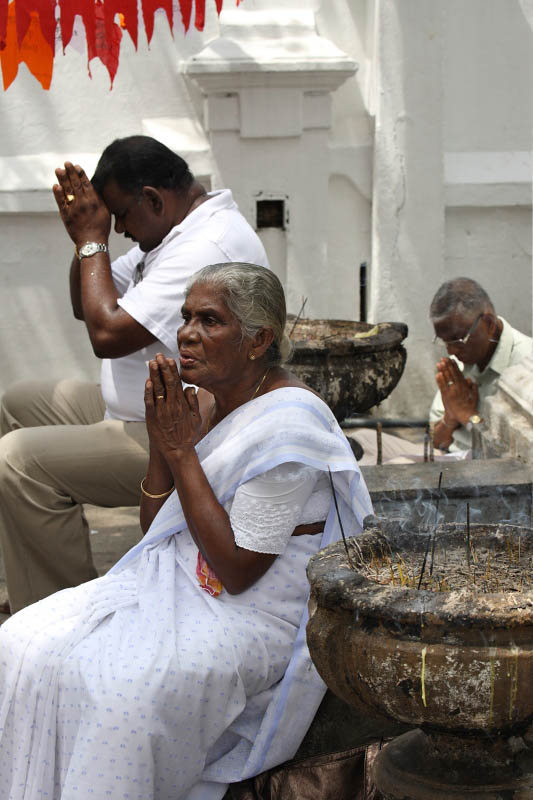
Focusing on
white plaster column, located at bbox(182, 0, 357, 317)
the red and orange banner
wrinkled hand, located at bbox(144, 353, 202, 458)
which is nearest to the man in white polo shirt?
wrinkled hand, located at bbox(144, 353, 202, 458)

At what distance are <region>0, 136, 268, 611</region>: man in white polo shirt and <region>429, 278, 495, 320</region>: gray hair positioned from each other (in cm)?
166

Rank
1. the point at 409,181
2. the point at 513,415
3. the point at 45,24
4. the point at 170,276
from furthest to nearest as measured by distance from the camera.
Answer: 1. the point at 409,181
2. the point at 45,24
3. the point at 513,415
4. the point at 170,276

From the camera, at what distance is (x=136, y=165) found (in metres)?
3.79

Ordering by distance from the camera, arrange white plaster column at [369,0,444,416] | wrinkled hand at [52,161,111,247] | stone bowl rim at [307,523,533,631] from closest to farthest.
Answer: stone bowl rim at [307,523,533,631] < wrinkled hand at [52,161,111,247] < white plaster column at [369,0,444,416]

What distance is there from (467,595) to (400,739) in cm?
57

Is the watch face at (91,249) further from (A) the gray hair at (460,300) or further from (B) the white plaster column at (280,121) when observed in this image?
(B) the white plaster column at (280,121)

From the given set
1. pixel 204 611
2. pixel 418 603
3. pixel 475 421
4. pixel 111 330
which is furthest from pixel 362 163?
pixel 418 603

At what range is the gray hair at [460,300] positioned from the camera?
17.4ft

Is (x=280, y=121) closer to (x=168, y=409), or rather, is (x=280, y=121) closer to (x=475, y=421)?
(x=475, y=421)

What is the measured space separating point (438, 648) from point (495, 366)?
3324 millimetres

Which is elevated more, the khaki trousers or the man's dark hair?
the man's dark hair

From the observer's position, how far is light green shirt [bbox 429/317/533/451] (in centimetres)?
524

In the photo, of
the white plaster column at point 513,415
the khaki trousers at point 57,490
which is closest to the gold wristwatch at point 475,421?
the white plaster column at point 513,415

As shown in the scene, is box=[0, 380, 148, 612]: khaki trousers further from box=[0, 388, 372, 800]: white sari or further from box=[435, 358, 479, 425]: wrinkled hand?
box=[435, 358, 479, 425]: wrinkled hand
